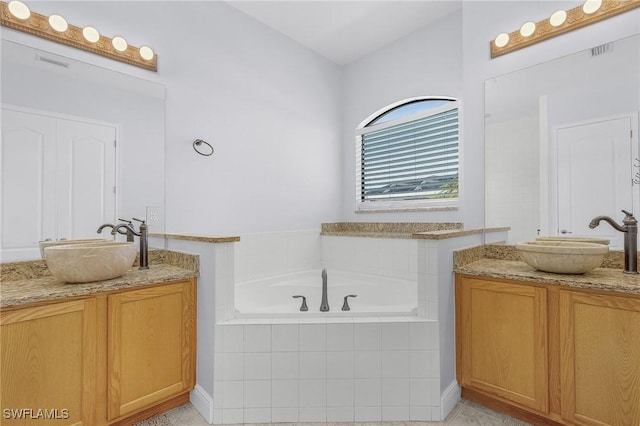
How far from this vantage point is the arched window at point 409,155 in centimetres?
286

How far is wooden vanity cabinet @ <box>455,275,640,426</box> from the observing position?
135 centimetres

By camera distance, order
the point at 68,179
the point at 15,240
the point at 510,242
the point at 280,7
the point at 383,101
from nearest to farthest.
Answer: the point at 15,240
the point at 68,179
the point at 510,242
the point at 280,7
the point at 383,101

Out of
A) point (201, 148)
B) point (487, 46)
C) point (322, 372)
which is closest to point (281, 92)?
point (201, 148)

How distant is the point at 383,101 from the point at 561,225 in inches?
79.6

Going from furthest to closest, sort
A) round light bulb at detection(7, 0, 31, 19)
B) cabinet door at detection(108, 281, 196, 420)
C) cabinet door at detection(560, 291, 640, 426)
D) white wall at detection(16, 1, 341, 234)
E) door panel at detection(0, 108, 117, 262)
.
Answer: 1. white wall at detection(16, 1, 341, 234)
2. round light bulb at detection(7, 0, 31, 19)
3. door panel at detection(0, 108, 117, 262)
4. cabinet door at detection(108, 281, 196, 420)
5. cabinet door at detection(560, 291, 640, 426)

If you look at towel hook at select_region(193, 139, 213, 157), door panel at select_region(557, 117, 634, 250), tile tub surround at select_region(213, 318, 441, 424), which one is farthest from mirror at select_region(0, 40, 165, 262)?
door panel at select_region(557, 117, 634, 250)

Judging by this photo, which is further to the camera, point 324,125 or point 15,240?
point 324,125

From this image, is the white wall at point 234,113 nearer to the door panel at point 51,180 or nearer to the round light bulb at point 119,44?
the round light bulb at point 119,44

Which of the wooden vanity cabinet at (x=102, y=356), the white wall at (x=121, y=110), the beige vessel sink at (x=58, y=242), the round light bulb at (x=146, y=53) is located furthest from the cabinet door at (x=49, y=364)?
the round light bulb at (x=146, y=53)

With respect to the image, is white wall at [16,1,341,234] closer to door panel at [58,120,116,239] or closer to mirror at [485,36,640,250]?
door panel at [58,120,116,239]

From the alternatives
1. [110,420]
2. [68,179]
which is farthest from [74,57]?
[110,420]

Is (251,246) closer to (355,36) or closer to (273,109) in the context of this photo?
(273,109)

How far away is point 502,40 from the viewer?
85.9 inches

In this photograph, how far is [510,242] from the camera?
6.97 feet
